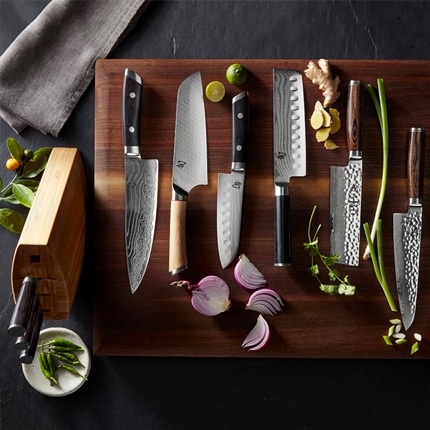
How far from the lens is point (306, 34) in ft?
6.31

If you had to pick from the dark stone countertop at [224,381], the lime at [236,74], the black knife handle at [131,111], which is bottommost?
the dark stone countertop at [224,381]

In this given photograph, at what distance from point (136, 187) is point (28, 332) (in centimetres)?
50

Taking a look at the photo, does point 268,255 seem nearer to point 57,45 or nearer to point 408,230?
point 408,230

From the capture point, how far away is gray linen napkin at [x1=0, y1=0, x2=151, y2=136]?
189 centimetres

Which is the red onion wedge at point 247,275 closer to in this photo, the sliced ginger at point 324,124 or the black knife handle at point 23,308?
the sliced ginger at point 324,124

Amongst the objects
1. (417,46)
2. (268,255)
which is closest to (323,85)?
(417,46)

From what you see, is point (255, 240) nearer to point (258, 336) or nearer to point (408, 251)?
point (258, 336)

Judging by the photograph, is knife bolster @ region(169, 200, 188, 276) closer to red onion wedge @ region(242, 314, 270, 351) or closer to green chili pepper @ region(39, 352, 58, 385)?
red onion wedge @ region(242, 314, 270, 351)

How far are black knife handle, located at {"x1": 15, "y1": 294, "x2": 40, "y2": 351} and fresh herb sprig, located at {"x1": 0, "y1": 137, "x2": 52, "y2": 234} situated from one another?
302 millimetres

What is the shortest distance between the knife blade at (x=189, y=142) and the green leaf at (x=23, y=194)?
1.28 ft

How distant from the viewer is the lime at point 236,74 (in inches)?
70.7

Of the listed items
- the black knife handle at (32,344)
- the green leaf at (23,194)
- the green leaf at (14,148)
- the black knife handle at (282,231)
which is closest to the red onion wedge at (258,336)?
the black knife handle at (282,231)

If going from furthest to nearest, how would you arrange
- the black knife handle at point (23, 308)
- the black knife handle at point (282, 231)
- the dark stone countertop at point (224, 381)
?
the dark stone countertop at point (224, 381), the black knife handle at point (282, 231), the black knife handle at point (23, 308)

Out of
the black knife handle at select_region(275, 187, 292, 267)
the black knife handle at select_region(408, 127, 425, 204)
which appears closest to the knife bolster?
the black knife handle at select_region(275, 187, 292, 267)
